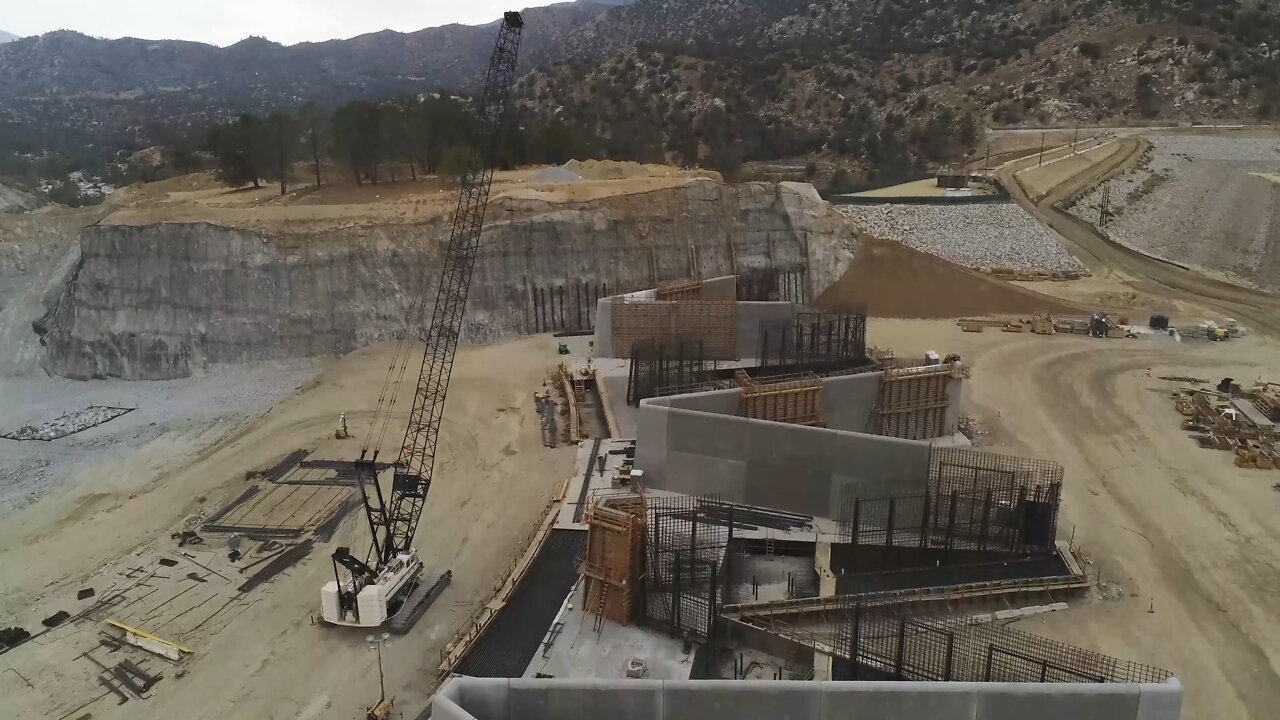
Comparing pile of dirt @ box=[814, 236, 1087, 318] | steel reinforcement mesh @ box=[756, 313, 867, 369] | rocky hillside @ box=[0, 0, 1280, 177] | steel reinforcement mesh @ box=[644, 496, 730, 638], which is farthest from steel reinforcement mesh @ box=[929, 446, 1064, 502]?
rocky hillside @ box=[0, 0, 1280, 177]

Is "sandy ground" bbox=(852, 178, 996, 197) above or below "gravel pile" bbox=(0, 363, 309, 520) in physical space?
above

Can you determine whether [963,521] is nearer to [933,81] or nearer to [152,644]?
[152,644]

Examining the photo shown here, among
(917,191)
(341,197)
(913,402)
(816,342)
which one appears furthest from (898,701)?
(917,191)

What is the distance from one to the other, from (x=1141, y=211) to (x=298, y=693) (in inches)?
2151

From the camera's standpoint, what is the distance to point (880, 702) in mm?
10445

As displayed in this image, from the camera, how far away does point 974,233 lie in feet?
144

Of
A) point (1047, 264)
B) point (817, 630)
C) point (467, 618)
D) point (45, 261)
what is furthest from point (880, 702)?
point (45, 261)

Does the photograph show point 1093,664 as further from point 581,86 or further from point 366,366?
point 581,86

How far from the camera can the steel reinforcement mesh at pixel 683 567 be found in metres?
15.2

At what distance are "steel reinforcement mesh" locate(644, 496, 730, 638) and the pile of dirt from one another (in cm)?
2064

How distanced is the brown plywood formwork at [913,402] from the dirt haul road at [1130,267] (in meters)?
22.9

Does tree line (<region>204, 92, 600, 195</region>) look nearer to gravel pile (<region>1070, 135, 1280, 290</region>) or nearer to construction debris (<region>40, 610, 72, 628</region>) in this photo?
construction debris (<region>40, 610, 72, 628</region>)

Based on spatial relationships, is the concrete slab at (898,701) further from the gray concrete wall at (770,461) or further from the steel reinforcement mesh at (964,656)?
the gray concrete wall at (770,461)

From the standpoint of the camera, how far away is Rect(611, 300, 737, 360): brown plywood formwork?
29.6 m
